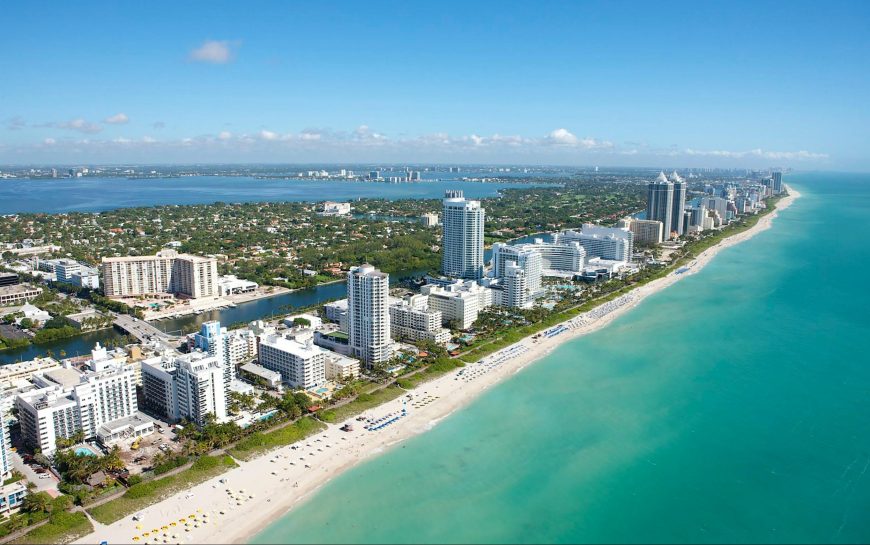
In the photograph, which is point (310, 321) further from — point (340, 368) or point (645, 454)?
point (645, 454)

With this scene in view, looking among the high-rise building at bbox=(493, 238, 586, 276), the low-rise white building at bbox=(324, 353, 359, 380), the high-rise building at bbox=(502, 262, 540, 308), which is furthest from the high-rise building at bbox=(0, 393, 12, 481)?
the high-rise building at bbox=(493, 238, 586, 276)

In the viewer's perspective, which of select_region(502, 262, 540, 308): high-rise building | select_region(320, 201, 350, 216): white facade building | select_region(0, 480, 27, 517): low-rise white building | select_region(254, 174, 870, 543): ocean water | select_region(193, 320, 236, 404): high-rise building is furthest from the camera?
select_region(320, 201, 350, 216): white facade building

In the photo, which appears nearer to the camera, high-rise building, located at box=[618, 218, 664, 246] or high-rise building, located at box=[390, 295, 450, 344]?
high-rise building, located at box=[390, 295, 450, 344]

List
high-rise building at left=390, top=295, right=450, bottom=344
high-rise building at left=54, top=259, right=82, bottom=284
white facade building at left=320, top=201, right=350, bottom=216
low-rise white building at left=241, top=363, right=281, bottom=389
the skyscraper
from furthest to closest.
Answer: white facade building at left=320, top=201, right=350, bottom=216, the skyscraper, high-rise building at left=54, top=259, right=82, bottom=284, high-rise building at left=390, top=295, right=450, bottom=344, low-rise white building at left=241, top=363, right=281, bottom=389

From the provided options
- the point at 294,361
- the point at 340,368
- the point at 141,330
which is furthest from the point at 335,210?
the point at 294,361

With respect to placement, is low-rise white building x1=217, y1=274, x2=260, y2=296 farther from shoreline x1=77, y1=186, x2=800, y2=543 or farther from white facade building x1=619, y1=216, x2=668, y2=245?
white facade building x1=619, y1=216, x2=668, y2=245

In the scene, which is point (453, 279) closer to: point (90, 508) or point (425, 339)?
point (425, 339)

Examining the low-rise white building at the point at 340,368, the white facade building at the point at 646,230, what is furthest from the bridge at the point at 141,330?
the white facade building at the point at 646,230
